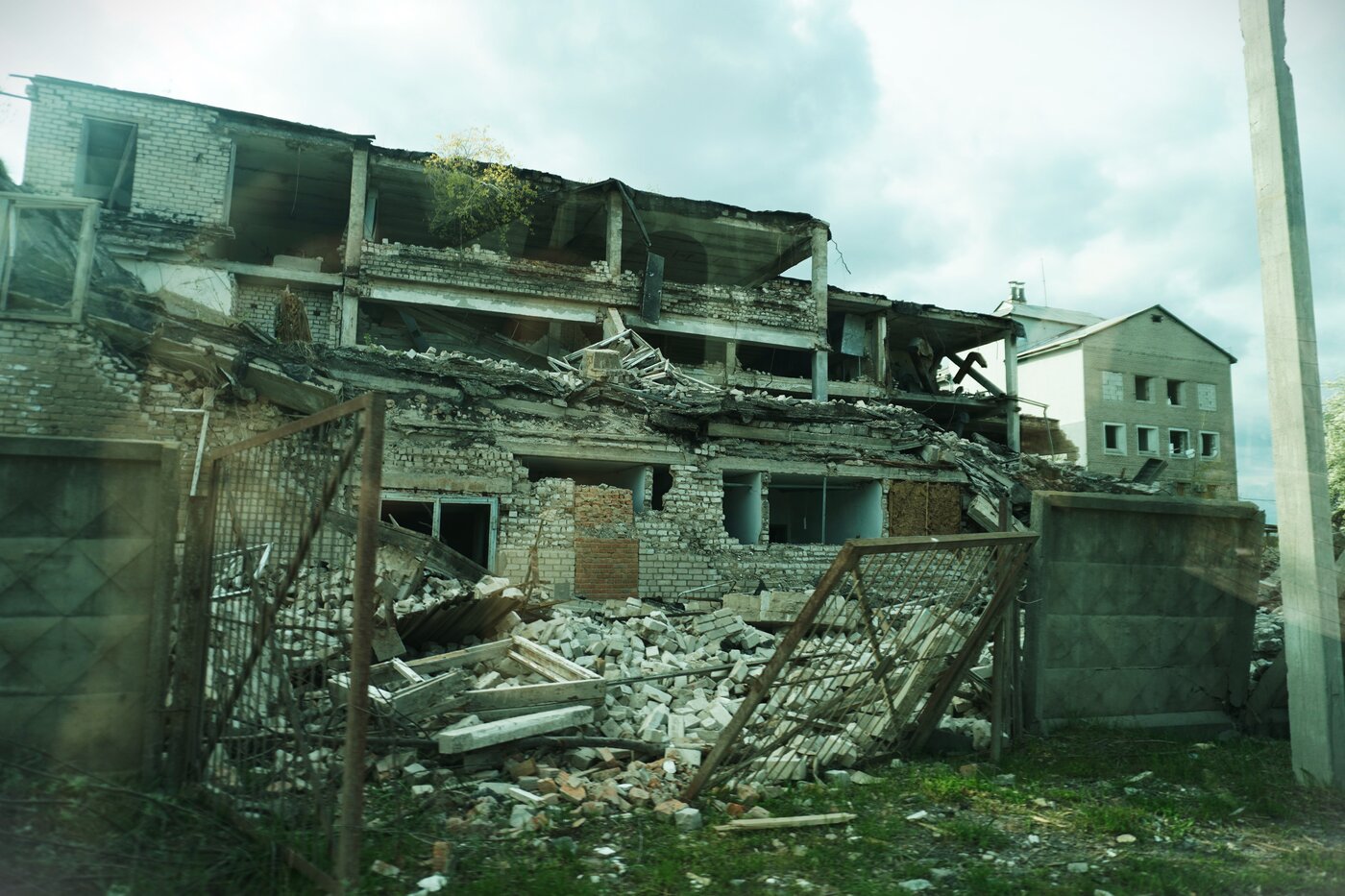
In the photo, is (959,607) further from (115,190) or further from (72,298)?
(115,190)

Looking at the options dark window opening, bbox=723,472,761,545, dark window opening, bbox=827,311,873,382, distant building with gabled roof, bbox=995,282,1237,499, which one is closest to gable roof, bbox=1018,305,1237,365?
distant building with gabled roof, bbox=995,282,1237,499

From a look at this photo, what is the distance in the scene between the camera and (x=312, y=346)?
11.9 meters

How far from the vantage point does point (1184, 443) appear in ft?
98.8

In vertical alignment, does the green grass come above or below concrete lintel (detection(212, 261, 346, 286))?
below

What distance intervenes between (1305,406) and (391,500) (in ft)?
33.6

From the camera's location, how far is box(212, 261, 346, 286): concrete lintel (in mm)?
17219

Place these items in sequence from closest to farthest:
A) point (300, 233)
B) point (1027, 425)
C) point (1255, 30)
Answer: point (1255, 30)
point (300, 233)
point (1027, 425)

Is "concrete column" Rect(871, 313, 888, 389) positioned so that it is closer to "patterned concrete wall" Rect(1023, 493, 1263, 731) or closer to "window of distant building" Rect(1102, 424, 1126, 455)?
"window of distant building" Rect(1102, 424, 1126, 455)

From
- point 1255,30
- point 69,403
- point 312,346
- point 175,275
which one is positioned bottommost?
point 69,403

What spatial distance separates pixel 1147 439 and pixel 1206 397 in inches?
132

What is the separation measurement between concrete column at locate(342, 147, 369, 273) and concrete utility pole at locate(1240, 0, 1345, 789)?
16.0 meters

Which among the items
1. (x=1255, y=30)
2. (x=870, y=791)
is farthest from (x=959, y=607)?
(x=1255, y=30)

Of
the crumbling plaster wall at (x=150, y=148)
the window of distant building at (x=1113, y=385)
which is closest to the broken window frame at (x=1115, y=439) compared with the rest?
the window of distant building at (x=1113, y=385)

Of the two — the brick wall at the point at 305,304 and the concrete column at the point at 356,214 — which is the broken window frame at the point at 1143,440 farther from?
the brick wall at the point at 305,304
